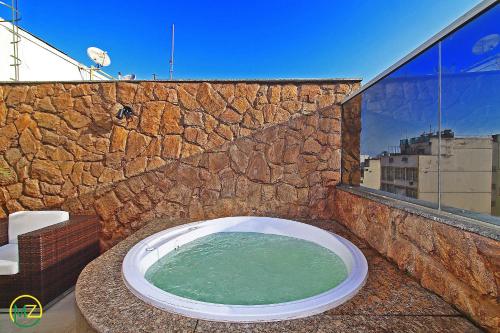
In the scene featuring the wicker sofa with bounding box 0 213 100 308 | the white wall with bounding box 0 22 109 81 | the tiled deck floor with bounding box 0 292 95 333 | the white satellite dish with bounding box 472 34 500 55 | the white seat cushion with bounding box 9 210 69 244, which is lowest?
the tiled deck floor with bounding box 0 292 95 333

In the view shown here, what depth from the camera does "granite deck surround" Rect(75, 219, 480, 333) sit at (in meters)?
1.25

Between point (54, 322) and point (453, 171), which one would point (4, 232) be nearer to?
point (54, 322)

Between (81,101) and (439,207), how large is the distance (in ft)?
15.0

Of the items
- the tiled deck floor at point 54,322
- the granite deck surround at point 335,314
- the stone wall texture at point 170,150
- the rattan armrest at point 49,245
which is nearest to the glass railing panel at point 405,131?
the granite deck surround at point 335,314

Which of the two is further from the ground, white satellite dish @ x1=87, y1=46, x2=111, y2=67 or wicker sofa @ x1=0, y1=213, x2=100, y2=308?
white satellite dish @ x1=87, y1=46, x2=111, y2=67

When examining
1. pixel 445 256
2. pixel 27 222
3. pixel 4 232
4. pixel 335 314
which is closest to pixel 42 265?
pixel 27 222

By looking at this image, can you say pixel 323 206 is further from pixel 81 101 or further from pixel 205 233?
pixel 81 101

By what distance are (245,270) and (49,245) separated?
6.44ft

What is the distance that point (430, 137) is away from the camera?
1896 mm

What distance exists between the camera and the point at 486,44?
1.48 meters

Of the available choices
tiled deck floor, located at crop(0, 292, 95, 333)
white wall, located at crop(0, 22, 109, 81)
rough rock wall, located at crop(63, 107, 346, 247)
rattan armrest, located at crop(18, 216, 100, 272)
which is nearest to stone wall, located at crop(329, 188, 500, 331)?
rough rock wall, located at crop(63, 107, 346, 247)

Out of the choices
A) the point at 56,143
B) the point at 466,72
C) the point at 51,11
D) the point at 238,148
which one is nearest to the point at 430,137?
the point at 466,72

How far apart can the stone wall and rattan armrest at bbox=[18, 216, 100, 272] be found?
3.22 metres

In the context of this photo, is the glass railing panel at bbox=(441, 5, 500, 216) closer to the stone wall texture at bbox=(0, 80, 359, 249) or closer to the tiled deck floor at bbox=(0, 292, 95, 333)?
the stone wall texture at bbox=(0, 80, 359, 249)
